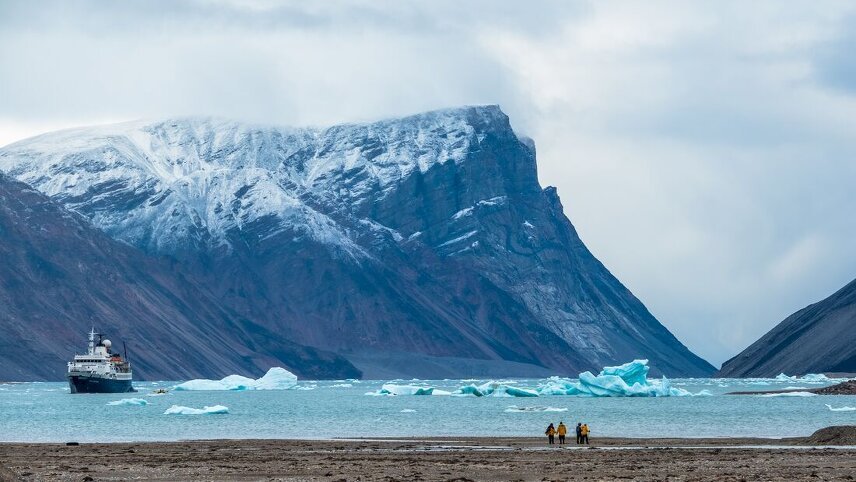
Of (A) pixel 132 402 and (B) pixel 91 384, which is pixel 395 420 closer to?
(A) pixel 132 402

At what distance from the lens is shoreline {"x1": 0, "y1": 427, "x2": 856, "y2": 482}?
47281mm

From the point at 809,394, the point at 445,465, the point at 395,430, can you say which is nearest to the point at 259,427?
the point at 395,430

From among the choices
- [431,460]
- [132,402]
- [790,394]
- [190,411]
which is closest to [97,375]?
[132,402]

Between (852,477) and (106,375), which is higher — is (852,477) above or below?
below

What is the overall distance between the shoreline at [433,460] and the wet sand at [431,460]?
0.03 m

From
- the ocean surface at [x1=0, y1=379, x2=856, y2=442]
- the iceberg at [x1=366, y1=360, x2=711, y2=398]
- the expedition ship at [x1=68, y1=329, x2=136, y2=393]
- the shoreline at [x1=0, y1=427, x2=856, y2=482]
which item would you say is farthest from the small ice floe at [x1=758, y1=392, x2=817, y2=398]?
the shoreline at [x1=0, y1=427, x2=856, y2=482]

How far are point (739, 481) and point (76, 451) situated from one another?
29953 mm

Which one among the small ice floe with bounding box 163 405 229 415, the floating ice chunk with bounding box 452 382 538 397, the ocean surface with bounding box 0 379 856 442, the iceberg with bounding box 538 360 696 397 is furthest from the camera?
the floating ice chunk with bounding box 452 382 538 397

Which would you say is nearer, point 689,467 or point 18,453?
point 689,467

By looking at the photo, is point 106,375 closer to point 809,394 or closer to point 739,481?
point 809,394

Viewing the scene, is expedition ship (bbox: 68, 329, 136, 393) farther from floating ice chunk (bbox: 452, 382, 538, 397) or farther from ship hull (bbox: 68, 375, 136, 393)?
floating ice chunk (bbox: 452, 382, 538, 397)

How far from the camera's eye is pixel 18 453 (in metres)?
60.8

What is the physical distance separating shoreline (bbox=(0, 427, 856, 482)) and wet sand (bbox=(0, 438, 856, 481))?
0.03 meters

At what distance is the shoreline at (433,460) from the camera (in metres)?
47.3
